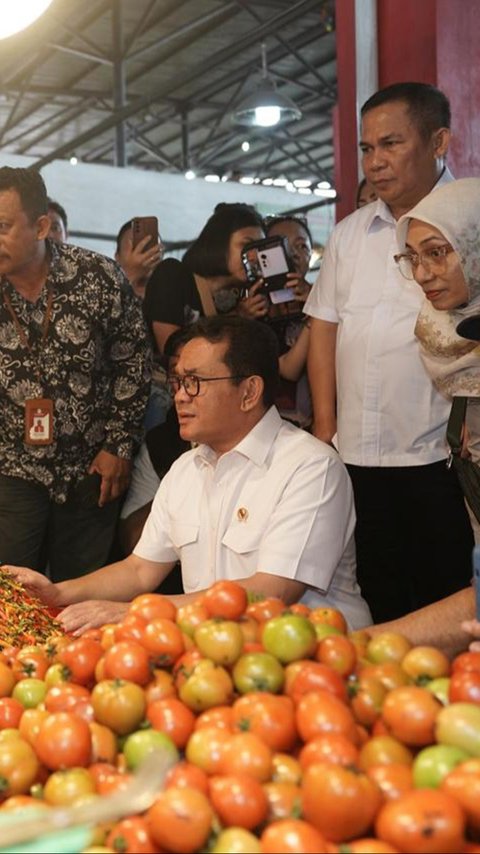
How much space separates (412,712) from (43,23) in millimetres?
10092

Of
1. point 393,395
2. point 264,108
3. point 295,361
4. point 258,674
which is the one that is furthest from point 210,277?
point 264,108

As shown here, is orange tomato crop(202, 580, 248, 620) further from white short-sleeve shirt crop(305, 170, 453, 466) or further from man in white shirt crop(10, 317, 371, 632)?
white short-sleeve shirt crop(305, 170, 453, 466)

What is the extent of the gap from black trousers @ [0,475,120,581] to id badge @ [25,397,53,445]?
17 centimetres

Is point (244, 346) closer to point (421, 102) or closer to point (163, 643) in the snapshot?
point (421, 102)

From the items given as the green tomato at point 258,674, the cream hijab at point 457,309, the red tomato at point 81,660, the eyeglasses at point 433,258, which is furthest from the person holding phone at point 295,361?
the green tomato at point 258,674

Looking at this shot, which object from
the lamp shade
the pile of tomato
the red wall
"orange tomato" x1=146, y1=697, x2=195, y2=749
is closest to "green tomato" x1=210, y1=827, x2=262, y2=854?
the pile of tomato

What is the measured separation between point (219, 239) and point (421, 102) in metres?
0.96

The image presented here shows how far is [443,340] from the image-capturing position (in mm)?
2607

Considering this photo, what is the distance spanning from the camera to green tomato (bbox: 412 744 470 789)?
1089 millimetres

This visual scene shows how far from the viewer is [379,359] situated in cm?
314

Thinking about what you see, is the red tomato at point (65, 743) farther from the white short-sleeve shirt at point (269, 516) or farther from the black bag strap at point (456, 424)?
the black bag strap at point (456, 424)

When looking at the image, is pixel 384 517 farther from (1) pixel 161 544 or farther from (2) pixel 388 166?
(2) pixel 388 166

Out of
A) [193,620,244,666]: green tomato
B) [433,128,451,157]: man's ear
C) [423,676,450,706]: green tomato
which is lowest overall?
[423,676,450,706]: green tomato

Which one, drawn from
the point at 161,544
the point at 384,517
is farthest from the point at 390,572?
the point at 161,544
